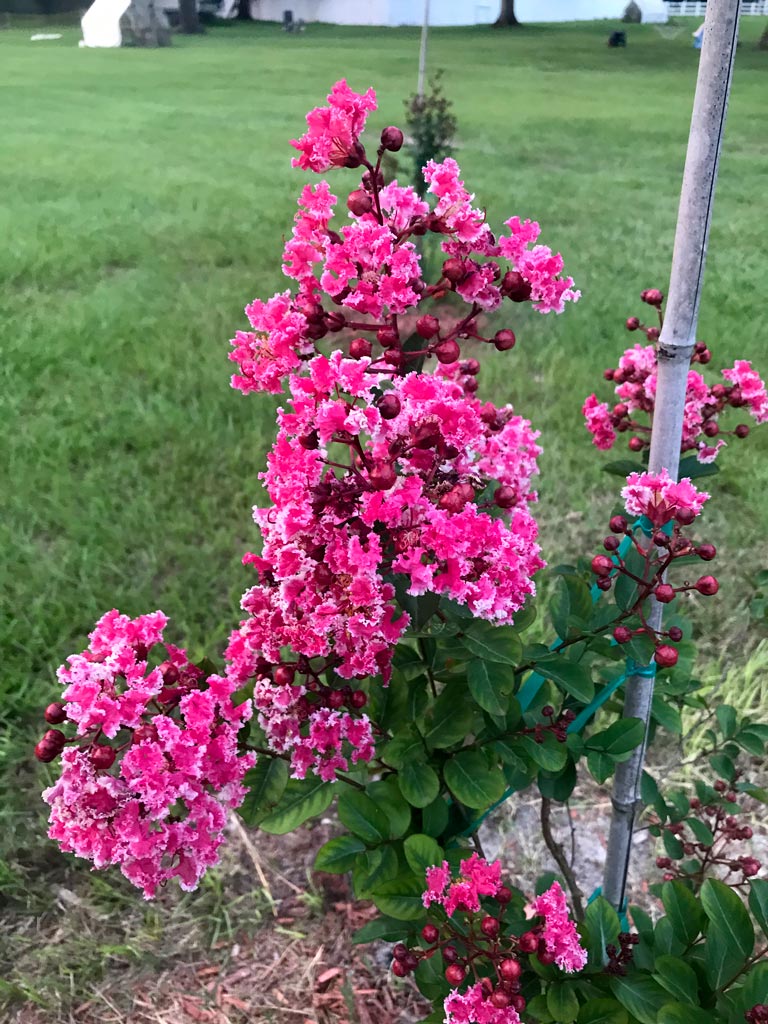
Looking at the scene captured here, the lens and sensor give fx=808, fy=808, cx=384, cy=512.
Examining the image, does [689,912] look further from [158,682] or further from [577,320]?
[577,320]

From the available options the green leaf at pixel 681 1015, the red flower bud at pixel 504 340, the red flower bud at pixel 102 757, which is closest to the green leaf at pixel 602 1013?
the green leaf at pixel 681 1015

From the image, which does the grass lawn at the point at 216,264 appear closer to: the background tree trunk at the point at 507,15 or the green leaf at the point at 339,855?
the background tree trunk at the point at 507,15

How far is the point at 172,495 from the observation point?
2.11 m

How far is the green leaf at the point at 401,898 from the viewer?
74 cm

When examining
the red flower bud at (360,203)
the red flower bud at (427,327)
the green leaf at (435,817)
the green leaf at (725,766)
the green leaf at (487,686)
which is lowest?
the green leaf at (725,766)

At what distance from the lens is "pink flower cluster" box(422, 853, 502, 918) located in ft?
2.17

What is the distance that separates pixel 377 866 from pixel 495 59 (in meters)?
2.74

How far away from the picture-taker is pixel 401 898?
0.74 meters

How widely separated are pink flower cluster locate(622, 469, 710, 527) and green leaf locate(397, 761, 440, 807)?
12.6 inches

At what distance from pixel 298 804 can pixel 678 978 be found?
364 mm

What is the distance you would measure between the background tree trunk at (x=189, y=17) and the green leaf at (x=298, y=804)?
3.00 m

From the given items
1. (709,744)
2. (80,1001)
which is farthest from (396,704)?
(709,744)

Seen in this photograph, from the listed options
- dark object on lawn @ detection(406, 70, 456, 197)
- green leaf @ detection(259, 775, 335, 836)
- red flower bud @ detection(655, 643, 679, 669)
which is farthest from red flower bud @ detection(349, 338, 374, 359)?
dark object on lawn @ detection(406, 70, 456, 197)

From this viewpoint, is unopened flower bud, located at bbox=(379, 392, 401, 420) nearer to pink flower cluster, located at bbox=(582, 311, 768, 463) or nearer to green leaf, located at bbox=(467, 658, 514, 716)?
green leaf, located at bbox=(467, 658, 514, 716)
